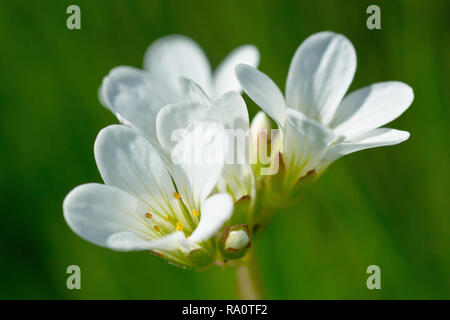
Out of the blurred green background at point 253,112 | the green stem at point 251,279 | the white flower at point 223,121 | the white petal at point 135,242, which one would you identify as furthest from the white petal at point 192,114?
the blurred green background at point 253,112

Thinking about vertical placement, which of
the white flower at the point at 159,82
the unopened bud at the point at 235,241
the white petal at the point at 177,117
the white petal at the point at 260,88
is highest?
the white flower at the point at 159,82

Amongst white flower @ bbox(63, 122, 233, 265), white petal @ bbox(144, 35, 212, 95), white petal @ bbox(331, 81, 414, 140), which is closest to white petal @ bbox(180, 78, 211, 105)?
white flower @ bbox(63, 122, 233, 265)

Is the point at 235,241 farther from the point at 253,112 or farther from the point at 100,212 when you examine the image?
the point at 253,112

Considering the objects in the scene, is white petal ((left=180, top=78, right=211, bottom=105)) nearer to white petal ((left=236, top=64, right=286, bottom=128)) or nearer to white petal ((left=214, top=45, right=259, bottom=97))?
A: white petal ((left=236, top=64, right=286, bottom=128))

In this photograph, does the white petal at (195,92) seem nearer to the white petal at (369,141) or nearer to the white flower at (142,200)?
the white flower at (142,200)

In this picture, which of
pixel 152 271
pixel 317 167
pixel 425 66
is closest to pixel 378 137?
pixel 317 167

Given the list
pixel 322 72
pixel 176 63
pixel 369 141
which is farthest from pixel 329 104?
pixel 176 63

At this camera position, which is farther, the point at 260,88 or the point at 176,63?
the point at 176,63
